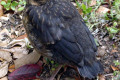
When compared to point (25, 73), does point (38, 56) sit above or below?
above

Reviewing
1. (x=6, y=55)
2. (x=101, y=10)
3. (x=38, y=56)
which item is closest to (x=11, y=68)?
(x=6, y=55)

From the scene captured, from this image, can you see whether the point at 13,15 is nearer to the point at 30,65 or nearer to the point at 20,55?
the point at 20,55

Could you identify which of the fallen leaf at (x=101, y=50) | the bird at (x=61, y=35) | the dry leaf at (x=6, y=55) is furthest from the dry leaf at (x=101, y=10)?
the dry leaf at (x=6, y=55)

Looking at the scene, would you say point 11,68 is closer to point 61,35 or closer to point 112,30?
point 61,35

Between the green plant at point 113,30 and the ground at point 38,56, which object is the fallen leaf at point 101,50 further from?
the green plant at point 113,30

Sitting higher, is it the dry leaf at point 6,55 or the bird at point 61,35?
the bird at point 61,35

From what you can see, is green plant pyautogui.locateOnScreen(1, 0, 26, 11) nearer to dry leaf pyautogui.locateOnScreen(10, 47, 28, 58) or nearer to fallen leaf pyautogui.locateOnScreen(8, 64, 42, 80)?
dry leaf pyautogui.locateOnScreen(10, 47, 28, 58)

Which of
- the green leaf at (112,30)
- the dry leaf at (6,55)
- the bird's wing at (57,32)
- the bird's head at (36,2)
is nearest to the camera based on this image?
the bird's wing at (57,32)
